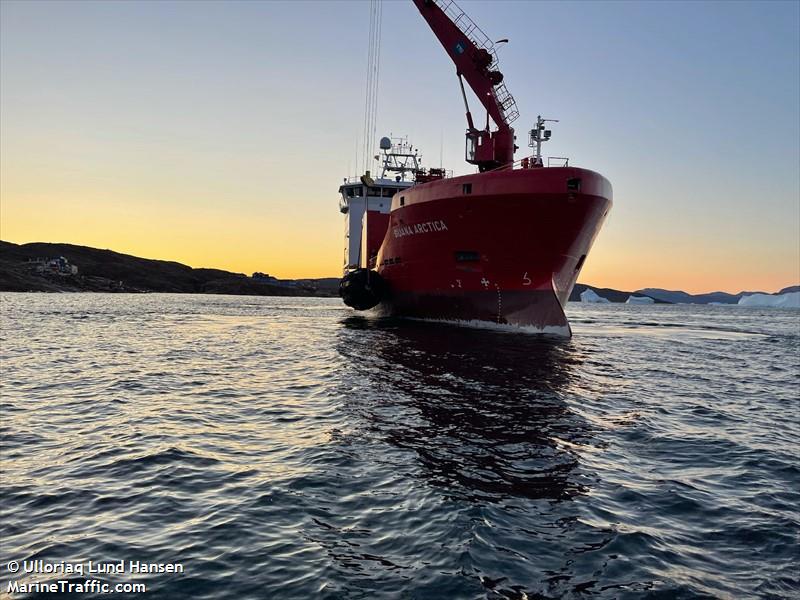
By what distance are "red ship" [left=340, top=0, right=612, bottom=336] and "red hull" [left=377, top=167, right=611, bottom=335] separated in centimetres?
4

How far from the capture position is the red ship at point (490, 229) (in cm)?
2125

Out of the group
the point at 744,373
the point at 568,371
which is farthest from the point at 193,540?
the point at 744,373

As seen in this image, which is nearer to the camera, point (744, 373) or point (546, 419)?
point (546, 419)

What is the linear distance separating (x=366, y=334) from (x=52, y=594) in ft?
70.5

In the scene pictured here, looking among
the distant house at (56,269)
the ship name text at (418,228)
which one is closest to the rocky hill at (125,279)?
the distant house at (56,269)

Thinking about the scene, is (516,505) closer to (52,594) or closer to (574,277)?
(52,594)

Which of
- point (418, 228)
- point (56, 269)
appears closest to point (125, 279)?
point (56, 269)

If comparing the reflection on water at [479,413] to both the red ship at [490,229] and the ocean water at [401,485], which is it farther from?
the red ship at [490,229]

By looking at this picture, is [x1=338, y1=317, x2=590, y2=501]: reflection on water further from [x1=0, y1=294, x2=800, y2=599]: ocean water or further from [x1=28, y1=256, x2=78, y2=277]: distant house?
[x1=28, y1=256, x2=78, y2=277]: distant house

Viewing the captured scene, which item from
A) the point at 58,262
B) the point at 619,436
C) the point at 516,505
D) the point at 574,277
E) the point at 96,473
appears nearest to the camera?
the point at 516,505

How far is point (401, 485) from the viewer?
600cm

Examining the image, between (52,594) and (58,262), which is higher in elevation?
(58,262)

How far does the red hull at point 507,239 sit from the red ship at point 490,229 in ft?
0.14

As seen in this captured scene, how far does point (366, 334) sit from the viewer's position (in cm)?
2527
